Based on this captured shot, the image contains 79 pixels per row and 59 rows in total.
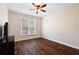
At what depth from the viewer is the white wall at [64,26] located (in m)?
1.50

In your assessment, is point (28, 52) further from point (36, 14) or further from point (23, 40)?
point (36, 14)

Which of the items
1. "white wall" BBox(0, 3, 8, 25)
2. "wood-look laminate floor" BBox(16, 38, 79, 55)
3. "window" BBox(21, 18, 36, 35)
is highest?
"white wall" BBox(0, 3, 8, 25)

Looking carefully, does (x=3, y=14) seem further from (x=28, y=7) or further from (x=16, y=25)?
(x=28, y=7)

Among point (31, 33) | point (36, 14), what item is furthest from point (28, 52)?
point (36, 14)

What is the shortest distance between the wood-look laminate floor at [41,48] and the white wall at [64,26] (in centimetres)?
9

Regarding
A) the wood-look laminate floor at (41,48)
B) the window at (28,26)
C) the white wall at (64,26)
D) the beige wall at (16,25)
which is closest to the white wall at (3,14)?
the beige wall at (16,25)

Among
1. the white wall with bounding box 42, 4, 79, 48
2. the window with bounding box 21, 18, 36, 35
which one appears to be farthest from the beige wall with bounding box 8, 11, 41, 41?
the white wall with bounding box 42, 4, 79, 48

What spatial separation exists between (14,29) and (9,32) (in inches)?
3.6

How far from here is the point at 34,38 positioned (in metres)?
1.63

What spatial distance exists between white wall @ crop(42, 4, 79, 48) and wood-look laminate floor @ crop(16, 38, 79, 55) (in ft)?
0.29

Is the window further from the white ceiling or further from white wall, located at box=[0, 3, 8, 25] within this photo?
white wall, located at box=[0, 3, 8, 25]

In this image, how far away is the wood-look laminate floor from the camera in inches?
58.5

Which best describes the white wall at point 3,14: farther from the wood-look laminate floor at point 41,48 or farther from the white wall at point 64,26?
the white wall at point 64,26

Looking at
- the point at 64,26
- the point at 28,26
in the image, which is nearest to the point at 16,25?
the point at 28,26
